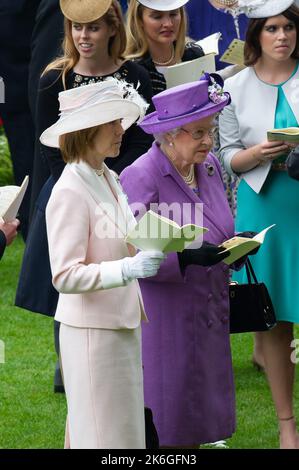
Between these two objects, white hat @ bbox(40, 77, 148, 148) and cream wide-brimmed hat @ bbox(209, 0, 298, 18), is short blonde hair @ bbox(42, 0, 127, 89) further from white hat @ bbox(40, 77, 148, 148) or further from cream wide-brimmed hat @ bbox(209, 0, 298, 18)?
white hat @ bbox(40, 77, 148, 148)

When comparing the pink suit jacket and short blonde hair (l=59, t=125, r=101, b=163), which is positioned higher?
short blonde hair (l=59, t=125, r=101, b=163)

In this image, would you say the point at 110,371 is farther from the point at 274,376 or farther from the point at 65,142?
the point at 274,376

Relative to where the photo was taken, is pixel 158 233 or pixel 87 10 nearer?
pixel 158 233

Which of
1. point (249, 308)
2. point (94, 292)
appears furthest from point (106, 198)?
point (249, 308)

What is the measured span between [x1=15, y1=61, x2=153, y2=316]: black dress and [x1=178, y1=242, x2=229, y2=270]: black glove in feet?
3.44

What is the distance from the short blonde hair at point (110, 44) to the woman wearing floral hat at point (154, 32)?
39 cm

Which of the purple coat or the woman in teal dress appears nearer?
the purple coat

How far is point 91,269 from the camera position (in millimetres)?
4383

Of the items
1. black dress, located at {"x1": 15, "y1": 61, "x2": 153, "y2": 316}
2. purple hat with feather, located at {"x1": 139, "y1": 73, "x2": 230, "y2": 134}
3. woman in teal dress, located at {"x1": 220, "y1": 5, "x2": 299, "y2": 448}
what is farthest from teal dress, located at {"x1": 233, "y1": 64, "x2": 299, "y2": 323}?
purple hat with feather, located at {"x1": 139, "y1": 73, "x2": 230, "y2": 134}

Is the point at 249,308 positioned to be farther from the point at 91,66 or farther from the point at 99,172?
the point at 91,66

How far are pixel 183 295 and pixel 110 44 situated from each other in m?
1.50

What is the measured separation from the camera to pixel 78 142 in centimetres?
461

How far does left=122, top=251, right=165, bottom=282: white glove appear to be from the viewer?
170 inches

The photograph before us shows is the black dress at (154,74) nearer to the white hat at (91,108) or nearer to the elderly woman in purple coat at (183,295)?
the elderly woman in purple coat at (183,295)
